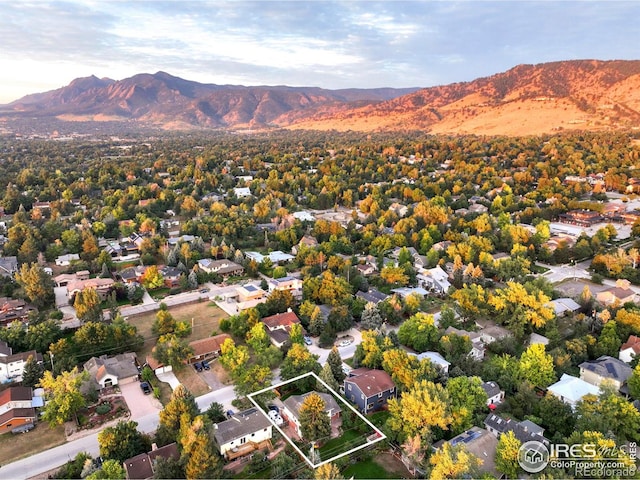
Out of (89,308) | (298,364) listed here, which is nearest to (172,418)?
(298,364)

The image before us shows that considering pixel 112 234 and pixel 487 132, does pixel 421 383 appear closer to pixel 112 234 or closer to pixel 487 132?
pixel 112 234

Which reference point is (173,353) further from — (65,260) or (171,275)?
(65,260)

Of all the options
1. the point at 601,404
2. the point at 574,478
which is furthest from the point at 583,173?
the point at 574,478

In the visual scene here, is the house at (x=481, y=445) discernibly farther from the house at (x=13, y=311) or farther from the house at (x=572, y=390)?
the house at (x=13, y=311)

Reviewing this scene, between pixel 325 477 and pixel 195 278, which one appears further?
pixel 195 278

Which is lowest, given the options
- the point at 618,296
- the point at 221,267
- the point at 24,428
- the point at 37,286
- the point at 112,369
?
the point at 24,428

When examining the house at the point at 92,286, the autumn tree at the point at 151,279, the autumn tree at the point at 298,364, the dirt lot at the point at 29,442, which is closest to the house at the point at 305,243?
the autumn tree at the point at 151,279
